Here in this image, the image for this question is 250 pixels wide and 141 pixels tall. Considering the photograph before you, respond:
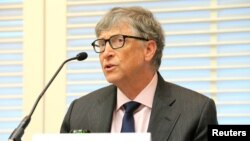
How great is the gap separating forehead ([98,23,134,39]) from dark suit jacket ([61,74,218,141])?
270mm

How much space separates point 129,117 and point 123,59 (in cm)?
24

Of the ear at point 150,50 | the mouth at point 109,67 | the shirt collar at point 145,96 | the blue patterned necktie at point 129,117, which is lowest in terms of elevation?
the blue patterned necktie at point 129,117

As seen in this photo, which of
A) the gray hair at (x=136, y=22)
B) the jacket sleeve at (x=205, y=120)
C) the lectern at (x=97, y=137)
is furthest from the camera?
the gray hair at (x=136, y=22)

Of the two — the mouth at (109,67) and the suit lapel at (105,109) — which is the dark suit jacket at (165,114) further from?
the mouth at (109,67)

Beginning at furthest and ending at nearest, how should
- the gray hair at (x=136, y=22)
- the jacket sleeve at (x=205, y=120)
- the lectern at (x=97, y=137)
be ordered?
1. the gray hair at (x=136, y=22)
2. the jacket sleeve at (x=205, y=120)
3. the lectern at (x=97, y=137)

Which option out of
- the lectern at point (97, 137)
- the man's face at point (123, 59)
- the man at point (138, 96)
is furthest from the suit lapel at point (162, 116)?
the lectern at point (97, 137)

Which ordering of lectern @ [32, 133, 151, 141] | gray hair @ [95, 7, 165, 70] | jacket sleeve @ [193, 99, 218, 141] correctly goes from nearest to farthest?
lectern @ [32, 133, 151, 141] < jacket sleeve @ [193, 99, 218, 141] < gray hair @ [95, 7, 165, 70]

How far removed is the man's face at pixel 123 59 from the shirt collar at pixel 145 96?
80 mm

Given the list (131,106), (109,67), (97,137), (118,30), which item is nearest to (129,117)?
(131,106)

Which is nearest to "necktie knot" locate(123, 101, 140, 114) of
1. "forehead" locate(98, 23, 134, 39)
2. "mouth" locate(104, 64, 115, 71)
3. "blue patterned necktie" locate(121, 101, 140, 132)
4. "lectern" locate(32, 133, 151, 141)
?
"blue patterned necktie" locate(121, 101, 140, 132)

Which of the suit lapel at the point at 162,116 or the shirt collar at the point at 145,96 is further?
the shirt collar at the point at 145,96

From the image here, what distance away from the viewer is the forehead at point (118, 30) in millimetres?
1986

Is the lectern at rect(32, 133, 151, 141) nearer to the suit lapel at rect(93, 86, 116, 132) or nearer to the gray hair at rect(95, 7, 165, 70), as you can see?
the suit lapel at rect(93, 86, 116, 132)

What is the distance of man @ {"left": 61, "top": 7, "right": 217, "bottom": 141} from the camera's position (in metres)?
1.93
